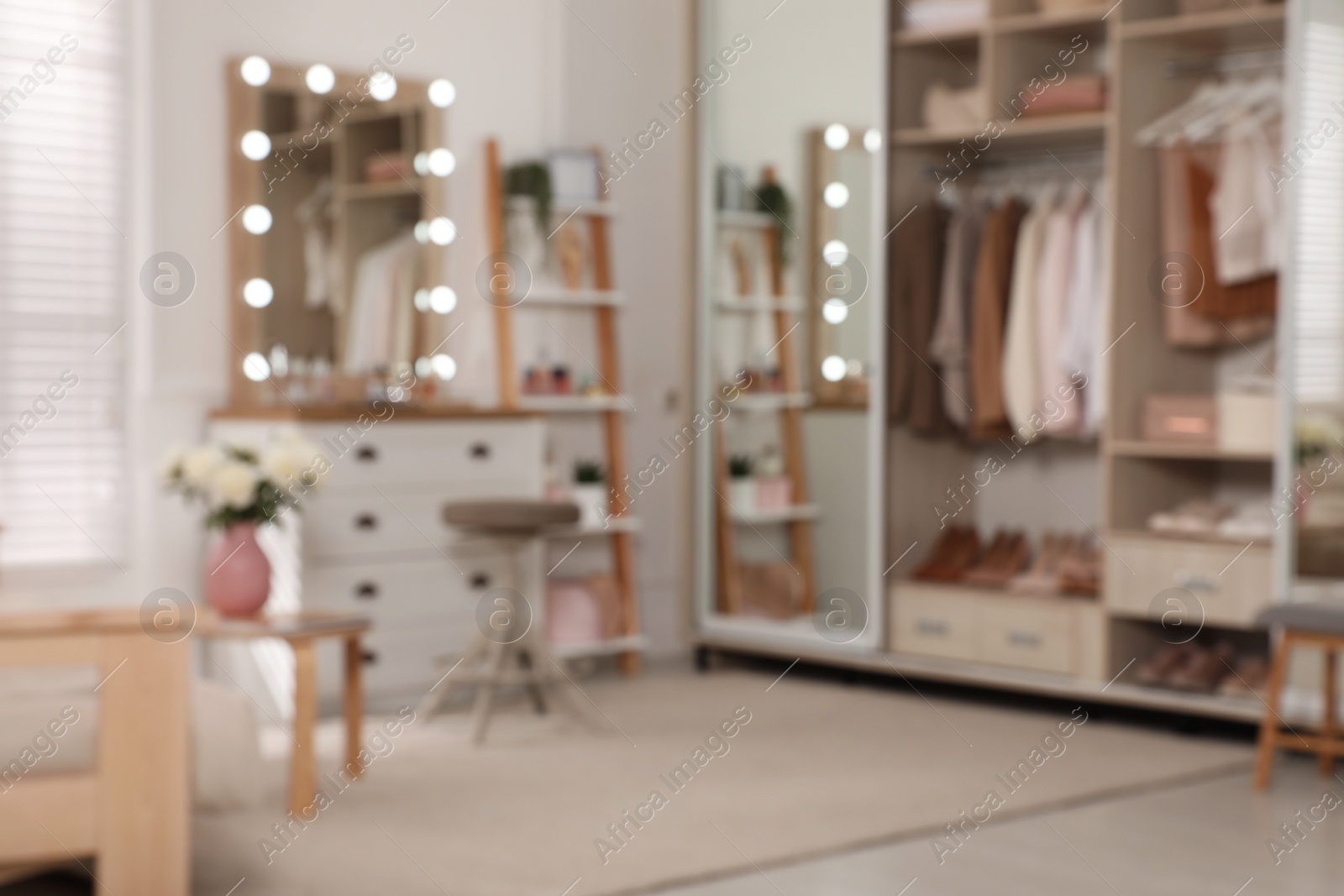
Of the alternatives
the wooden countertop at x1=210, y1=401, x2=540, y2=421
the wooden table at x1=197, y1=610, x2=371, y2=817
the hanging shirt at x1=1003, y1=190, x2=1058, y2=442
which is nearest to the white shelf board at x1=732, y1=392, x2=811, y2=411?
the hanging shirt at x1=1003, y1=190, x2=1058, y2=442

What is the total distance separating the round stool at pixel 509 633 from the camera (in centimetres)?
458

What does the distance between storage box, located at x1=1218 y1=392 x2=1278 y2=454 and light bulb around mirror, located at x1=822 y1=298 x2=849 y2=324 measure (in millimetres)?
1324

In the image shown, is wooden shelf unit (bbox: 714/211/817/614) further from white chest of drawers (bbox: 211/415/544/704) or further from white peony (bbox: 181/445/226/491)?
white peony (bbox: 181/445/226/491)

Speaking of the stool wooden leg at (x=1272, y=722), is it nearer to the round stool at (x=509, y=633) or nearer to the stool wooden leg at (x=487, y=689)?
the round stool at (x=509, y=633)

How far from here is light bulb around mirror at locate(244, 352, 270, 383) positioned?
4938 mm

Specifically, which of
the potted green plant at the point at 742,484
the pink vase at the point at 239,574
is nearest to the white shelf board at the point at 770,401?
the potted green plant at the point at 742,484

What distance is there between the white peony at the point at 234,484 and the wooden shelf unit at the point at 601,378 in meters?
1.50

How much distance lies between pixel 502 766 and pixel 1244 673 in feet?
7.12

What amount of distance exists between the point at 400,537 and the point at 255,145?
4.24 ft

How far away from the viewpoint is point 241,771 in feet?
9.98

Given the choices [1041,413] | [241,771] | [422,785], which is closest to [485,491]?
[422,785]

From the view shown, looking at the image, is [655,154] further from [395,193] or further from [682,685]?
[682,685]

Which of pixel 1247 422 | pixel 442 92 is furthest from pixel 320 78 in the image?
pixel 1247 422

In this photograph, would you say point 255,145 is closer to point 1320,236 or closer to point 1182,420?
point 1182,420
